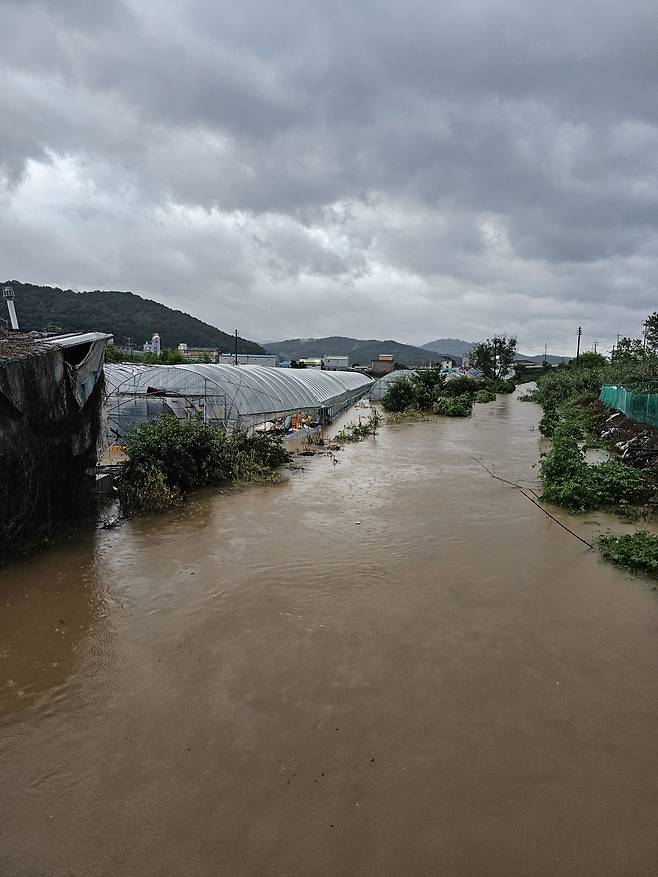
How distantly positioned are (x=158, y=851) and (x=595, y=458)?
51.8 ft

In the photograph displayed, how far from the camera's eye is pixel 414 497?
11633 mm

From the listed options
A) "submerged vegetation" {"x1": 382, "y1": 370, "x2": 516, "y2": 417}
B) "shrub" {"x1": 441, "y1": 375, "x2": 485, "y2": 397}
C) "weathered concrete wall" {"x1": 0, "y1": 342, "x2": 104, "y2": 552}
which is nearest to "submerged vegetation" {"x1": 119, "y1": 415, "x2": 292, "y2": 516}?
"weathered concrete wall" {"x1": 0, "y1": 342, "x2": 104, "y2": 552}

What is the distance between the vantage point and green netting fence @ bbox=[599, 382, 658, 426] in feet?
54.9

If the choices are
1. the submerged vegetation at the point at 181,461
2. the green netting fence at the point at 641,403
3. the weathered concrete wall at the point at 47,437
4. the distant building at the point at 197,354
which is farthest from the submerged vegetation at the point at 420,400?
the distant building at the point at 197,354

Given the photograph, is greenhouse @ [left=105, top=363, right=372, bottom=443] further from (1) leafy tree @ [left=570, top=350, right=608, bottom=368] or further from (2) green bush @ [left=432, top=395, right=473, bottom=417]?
(1) leafy tree @ [left=570, top=350, right=608, bottom=368]

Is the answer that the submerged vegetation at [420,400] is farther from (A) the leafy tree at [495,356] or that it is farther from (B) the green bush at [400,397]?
(A) the leafy tree at [495,356]

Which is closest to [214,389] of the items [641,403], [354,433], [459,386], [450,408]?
[354,433]

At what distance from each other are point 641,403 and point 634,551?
502 inches

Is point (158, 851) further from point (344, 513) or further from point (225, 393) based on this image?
point (225, 393)

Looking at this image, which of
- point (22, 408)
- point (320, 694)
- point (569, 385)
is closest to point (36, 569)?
point (22, 408)

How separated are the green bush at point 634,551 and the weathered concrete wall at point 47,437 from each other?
28.9 ft

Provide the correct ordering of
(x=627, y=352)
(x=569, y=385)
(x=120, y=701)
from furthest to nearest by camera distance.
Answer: (x=569, y=385) → (x=627, y=352) → (x=120, y=701)

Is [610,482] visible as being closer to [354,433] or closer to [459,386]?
[354,433]

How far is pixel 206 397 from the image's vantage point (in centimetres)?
1596
